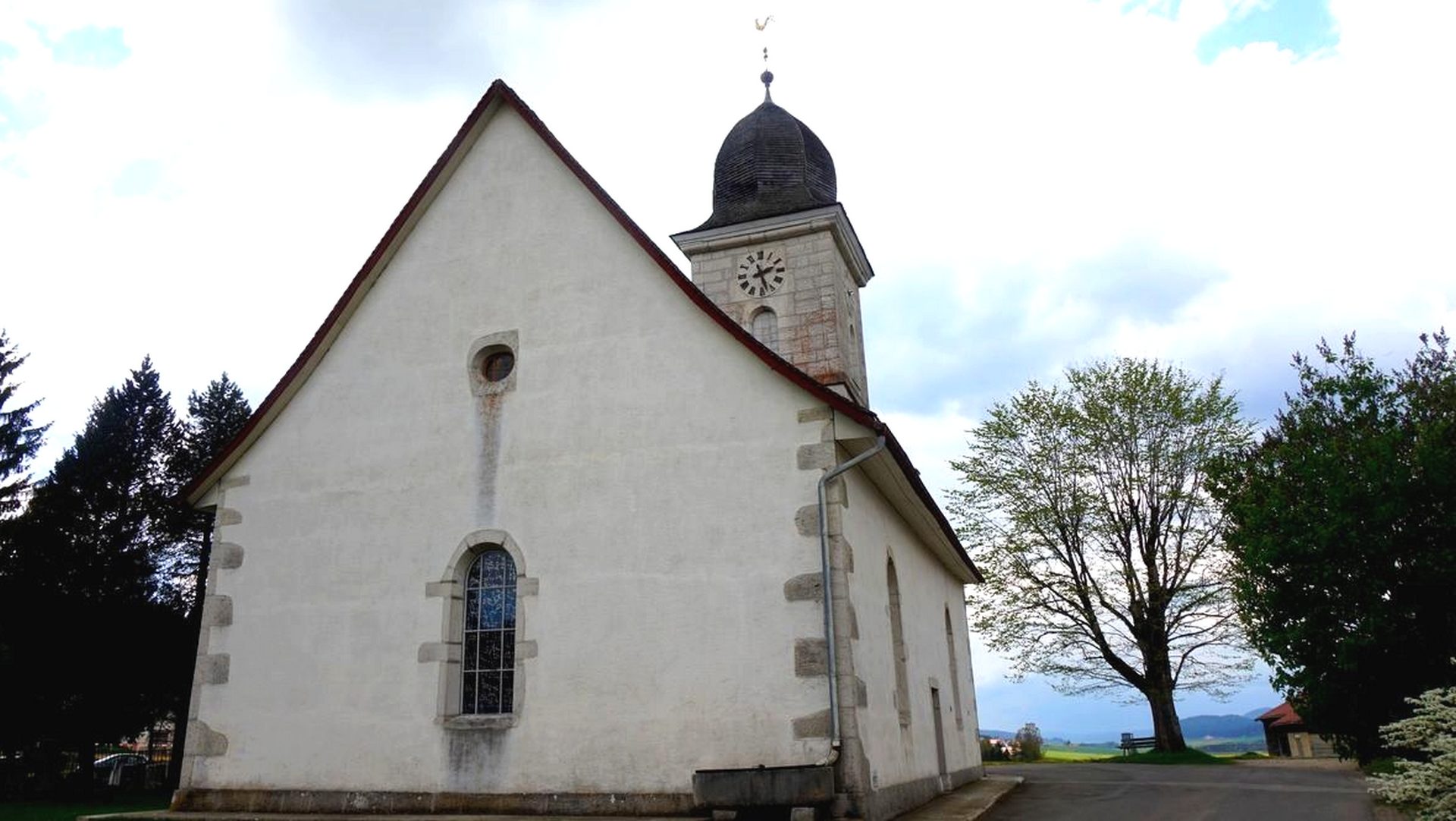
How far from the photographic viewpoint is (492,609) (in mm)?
11266

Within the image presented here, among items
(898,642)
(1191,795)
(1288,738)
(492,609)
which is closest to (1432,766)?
Result: (898,642)

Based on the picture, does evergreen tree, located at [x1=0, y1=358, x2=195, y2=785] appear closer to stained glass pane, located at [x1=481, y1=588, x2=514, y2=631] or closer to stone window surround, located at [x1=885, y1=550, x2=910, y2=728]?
stained glass pane, located at [x1=481, y1=588, x2=514, y2=631]

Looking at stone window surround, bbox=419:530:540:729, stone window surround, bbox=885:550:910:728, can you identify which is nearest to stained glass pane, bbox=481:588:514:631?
stone window surround, bbox=419:530:540:729

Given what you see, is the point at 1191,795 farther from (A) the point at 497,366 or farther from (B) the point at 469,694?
(A) the point at 497,366

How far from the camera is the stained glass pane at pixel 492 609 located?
1117cm

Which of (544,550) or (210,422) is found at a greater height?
(210,422)

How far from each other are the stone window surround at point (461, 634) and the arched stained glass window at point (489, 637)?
0.26 feet

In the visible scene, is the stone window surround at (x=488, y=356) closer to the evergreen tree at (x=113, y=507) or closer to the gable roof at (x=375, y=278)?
the gable roof at (x=375, y=278)

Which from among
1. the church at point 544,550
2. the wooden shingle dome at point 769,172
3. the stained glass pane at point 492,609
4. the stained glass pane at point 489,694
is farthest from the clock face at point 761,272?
the stained glass pane at point 489,694

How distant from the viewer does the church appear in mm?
9898

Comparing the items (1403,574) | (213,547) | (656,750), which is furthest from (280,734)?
(1403,574)

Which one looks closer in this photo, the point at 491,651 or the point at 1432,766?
the point at 1432,766

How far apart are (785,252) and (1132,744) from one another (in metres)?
23.7

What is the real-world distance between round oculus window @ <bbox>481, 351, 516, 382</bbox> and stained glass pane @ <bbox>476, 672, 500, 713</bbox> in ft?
11.7
